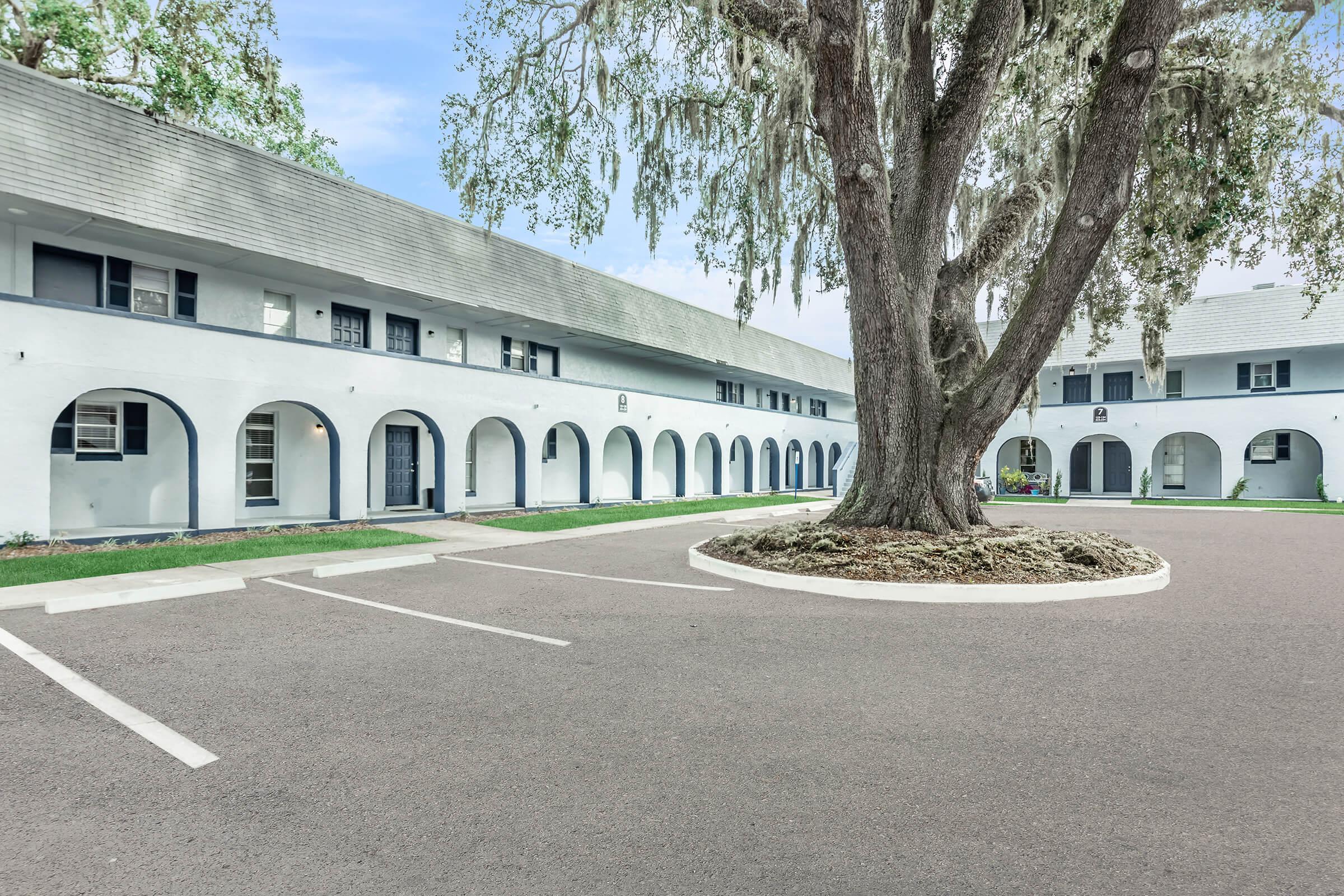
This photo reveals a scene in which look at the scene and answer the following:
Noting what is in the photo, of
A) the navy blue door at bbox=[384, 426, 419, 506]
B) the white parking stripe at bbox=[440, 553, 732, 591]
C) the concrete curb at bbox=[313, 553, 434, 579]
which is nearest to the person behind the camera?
the white parking stripe at bbox=[440, 553, 732, 591]

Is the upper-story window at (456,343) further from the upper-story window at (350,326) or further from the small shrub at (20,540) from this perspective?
the small shrub at (20,540)

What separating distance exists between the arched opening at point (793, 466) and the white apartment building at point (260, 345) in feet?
36.6

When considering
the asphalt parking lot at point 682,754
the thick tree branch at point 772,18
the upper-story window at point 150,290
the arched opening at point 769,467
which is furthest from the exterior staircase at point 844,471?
the upper-story window at point 150,290

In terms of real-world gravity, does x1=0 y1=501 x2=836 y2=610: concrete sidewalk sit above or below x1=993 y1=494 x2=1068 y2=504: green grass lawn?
above

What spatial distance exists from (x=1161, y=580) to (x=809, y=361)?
88.1ft

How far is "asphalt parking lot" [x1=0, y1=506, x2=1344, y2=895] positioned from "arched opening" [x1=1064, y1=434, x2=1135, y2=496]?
25803 mm

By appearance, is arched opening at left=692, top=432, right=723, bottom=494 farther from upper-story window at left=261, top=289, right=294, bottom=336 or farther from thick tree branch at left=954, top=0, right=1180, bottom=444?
thick tree branch at left=954, top=0, right=1180, bottom=444

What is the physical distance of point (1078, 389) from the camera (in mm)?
30812

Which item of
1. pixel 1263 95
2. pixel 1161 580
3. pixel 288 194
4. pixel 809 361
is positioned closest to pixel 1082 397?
pixel 809 361

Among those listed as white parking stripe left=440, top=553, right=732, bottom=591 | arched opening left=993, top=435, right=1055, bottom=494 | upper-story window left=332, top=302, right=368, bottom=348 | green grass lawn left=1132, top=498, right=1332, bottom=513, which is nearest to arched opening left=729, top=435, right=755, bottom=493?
arched opening left=993, top=435, right=1055, bottom=494

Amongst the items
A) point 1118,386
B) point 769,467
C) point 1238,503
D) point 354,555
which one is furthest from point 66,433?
point 1118,386

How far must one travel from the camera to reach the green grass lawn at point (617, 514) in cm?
1605

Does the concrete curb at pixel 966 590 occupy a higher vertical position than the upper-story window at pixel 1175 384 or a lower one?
lower

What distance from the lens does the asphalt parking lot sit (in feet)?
8.87
